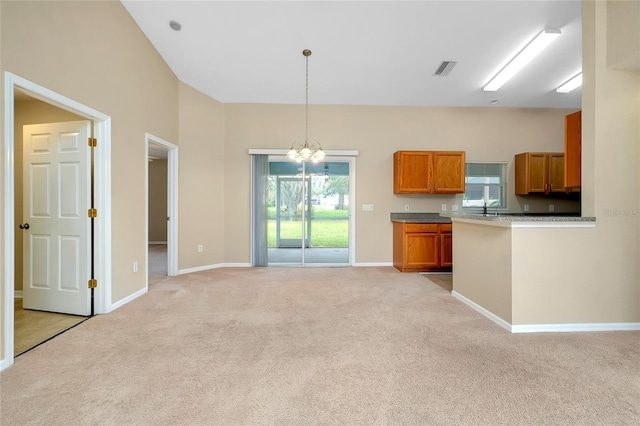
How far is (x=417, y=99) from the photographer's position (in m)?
5.41

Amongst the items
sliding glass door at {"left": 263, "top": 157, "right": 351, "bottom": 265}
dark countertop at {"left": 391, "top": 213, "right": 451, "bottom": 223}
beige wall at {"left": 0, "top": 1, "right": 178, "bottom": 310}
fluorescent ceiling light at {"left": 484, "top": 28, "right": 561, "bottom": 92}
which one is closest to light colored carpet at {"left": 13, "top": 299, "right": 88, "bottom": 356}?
beige wall at {"left": 0, "top": 1, "right": 178, "bottom": 310}

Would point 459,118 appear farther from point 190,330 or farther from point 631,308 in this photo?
point 190,330

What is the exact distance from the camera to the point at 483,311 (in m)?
3.06

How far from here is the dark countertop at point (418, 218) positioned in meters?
5.11

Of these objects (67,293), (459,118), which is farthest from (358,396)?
(459,118)

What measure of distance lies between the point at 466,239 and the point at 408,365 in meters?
1.90

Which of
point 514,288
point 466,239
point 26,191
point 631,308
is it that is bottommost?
point 631,308

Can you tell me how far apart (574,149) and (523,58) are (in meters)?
1.87

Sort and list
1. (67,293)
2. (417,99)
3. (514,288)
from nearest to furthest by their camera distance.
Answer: (514,288)
(67,293)
(417,99)

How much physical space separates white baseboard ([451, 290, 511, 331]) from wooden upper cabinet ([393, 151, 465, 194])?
2.19m

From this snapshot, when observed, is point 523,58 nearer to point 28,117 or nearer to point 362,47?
point 362,47

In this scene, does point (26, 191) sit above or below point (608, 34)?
below

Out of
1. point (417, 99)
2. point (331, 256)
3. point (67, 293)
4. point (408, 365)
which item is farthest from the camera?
point (331, 256)

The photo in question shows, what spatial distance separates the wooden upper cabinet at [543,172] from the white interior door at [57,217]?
22.1 feet
